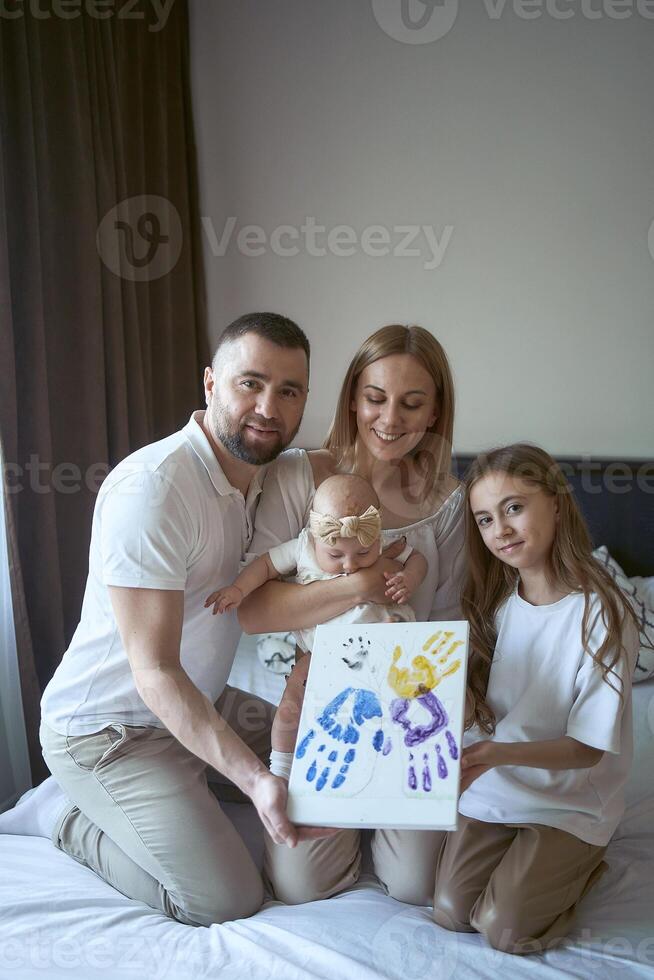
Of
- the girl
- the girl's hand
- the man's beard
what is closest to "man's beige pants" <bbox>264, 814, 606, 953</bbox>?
the girl

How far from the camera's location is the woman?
178 cm

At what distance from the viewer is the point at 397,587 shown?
74.2 inches

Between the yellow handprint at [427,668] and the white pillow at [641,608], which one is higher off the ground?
the yellow handprint at [427,668]

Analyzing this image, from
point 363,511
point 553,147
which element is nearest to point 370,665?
point 363,511

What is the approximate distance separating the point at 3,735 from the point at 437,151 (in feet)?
8.35

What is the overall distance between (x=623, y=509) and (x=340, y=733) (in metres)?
1.94

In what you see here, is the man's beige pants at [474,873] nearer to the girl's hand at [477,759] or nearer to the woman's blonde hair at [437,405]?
the girl's hand at [477,759]

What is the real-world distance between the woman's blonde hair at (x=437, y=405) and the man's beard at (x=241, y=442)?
33 centimetres

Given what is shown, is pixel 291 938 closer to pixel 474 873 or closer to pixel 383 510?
pixel 474 873

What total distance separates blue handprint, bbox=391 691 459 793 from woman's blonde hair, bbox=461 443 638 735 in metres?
0.36

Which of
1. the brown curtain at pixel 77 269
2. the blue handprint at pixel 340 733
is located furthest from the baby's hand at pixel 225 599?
the brown curtain at pixel 77 269

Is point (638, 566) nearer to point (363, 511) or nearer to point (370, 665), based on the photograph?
point (363, 511)

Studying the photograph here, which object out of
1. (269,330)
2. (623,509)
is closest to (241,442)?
(269,330)

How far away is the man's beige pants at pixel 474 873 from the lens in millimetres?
1586
